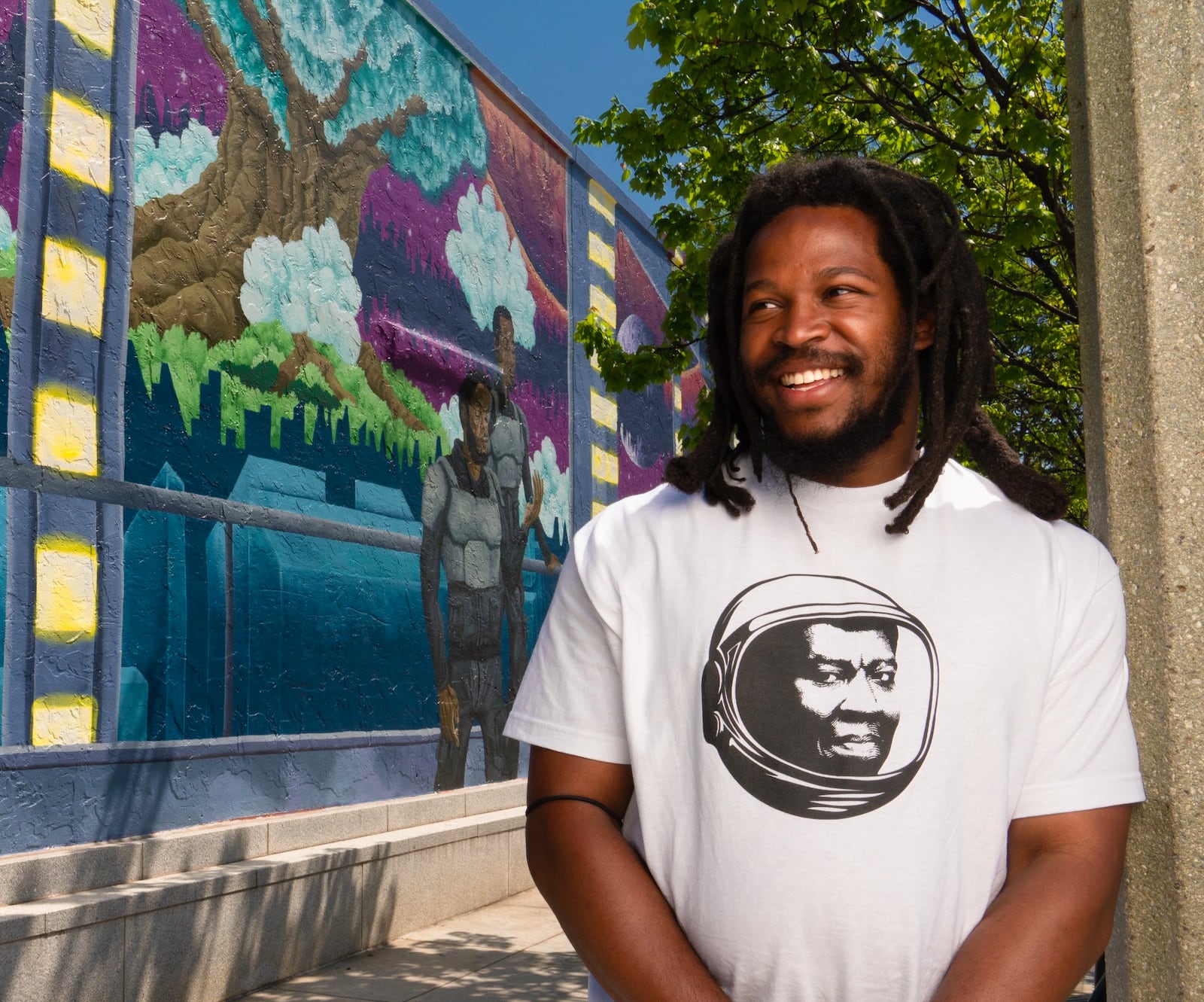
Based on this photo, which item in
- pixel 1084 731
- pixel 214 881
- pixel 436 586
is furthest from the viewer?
pixel 436 586

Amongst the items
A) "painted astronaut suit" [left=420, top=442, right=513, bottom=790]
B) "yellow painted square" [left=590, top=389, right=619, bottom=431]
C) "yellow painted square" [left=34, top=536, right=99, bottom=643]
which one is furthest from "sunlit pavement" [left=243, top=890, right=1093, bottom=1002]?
"yellow painted square" [left=590, top=389, right=619, bottom=431]

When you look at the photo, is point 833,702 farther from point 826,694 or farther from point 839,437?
point 839,437

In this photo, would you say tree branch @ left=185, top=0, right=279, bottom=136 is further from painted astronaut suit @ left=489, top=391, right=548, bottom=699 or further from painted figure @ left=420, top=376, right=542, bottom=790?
painted astronaut suit @ left=489, top=391, right=548, bottom=699

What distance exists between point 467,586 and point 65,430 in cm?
412

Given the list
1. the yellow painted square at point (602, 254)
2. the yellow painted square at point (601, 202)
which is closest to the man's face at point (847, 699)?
the yellow painted square at point (602, 254)

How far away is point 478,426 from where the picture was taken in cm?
973

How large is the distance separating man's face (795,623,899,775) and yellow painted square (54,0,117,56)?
558 cm

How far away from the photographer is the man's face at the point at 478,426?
9.57 meters

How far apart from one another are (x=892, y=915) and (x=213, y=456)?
5770mm

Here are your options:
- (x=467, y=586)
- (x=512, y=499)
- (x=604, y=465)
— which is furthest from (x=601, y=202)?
(x=467, y=586)

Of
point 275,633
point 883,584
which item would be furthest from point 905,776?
point 275,633

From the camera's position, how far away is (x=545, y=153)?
1139 centimetres

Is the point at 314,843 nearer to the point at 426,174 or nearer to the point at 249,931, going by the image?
the point at 249,931

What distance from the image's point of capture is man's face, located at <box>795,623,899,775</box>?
58.3 inches
